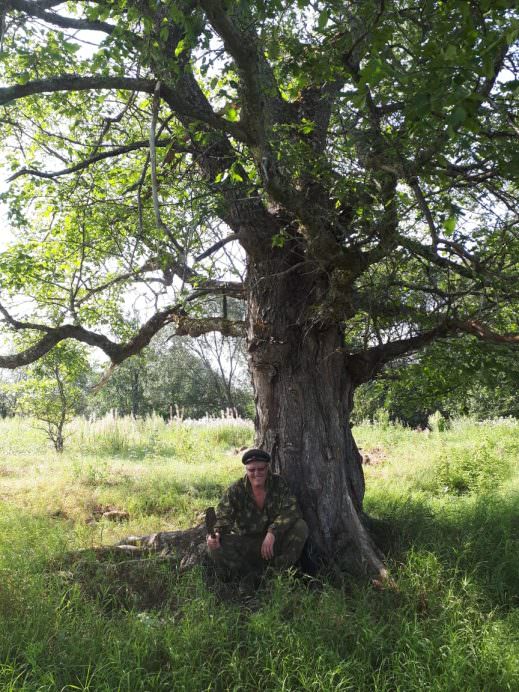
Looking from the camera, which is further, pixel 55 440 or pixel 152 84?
pixel 55 440

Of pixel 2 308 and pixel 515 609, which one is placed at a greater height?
pixel 2 308

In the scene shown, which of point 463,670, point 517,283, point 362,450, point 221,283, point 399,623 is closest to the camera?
point 463,670

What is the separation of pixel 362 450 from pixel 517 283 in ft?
32.3

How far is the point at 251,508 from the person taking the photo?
233 inches

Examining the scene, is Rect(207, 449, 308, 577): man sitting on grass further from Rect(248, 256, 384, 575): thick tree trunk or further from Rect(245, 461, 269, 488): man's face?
Rect(248, 256, 384, 575): thick tree trunk

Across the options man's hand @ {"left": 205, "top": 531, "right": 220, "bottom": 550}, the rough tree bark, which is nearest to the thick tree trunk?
the rough tree bark

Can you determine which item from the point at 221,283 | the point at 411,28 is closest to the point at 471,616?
the point at 221,283

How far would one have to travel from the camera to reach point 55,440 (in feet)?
48.2

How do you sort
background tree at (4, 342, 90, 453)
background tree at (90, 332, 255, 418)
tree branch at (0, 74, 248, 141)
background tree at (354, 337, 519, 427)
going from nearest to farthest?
tree branch at (0, 74, 248, 141)
background tree at (354, 337, 519, 427)
background tree at (4, 342, 90, 453)
background tree at (90, 332, 255, 418)

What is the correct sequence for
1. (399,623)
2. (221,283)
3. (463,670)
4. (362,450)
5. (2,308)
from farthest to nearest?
(362,450) → (221,283) → (2,308) → (399,623) → (463,670)

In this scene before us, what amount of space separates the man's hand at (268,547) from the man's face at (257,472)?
545 millimetres

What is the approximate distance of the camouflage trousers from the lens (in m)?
5.54

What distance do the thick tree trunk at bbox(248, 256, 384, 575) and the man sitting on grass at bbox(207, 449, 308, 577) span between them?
0.47 metres

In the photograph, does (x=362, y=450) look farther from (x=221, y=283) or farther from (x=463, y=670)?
(x=463, y=670)
